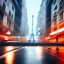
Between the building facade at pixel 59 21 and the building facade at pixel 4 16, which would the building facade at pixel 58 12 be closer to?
the building facade at pixel 59 21

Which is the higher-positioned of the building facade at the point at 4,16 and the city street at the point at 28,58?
the building facade at the point at 4,16

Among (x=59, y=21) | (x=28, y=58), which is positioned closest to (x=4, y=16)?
(x=59, y=21)

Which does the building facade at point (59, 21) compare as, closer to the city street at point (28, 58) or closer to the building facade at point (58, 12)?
the building facade at point (58, 12)

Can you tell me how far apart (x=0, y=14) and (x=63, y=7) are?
19943 millimetres

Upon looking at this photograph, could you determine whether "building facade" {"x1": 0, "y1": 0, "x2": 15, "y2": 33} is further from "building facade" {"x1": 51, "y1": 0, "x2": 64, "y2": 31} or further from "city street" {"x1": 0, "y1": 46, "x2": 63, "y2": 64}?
"city street" {"x1": 0, "y1": 46, "x2": 63, "y2": 64}

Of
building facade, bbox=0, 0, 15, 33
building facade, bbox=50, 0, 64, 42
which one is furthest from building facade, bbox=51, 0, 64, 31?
building facade, bbox=0, 0, 15, 33

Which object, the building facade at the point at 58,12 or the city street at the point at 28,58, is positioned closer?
the city street at the point at 28,58

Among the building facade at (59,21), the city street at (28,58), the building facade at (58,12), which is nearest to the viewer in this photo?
the city street at (28,58)

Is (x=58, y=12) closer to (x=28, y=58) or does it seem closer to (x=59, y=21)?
(x=59, y=21)

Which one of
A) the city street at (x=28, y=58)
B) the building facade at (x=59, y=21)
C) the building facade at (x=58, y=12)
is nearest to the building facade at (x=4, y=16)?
the building facade at (x=59, y=21)

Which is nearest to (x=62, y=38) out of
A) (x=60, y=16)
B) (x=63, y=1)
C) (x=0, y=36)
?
(x=60, y=16)

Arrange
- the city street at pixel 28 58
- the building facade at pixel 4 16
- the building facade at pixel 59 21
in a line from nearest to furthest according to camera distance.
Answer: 1. the city street at pixel 28 58
2. the building facade at pixel 4 16
3. the building facade at pixel 59 21

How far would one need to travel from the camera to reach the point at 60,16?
56.8 metres

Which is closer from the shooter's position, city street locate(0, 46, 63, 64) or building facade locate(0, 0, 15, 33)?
city street locate(0, 46, 63, 64)
